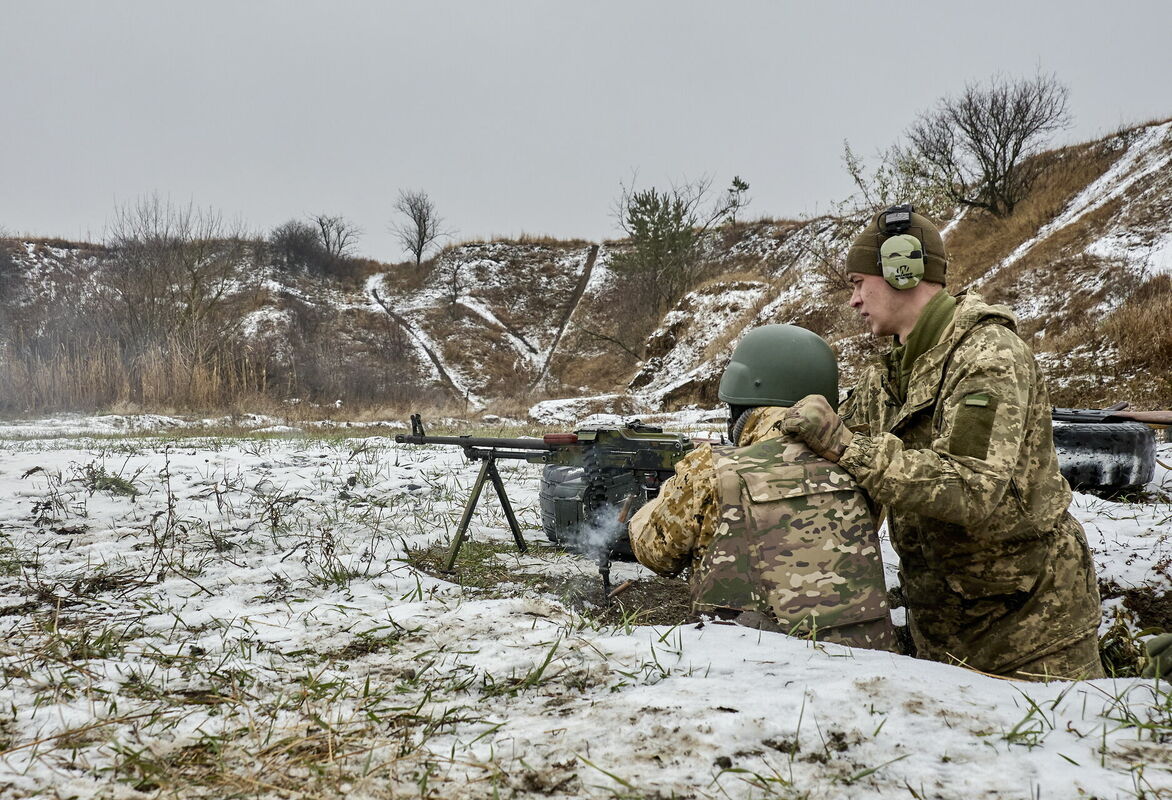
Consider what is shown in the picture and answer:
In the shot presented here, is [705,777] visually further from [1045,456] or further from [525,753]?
[1045,456]

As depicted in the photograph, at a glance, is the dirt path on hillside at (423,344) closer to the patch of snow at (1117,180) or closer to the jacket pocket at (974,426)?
the patch of snow at (1117,180)

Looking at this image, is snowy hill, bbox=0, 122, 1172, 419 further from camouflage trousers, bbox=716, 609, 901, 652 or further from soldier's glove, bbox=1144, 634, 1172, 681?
soldier's glove, bbox=1144, 634, 1172, 681

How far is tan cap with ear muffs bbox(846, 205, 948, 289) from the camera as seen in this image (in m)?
3.10

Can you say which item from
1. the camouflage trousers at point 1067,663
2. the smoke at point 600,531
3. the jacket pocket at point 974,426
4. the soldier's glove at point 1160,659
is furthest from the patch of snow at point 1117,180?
the soldier's glove at point 1160,659

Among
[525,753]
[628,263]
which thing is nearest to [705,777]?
[525,753]

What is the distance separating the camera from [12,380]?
17281 mm

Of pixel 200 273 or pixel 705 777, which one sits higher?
pixel 200 273

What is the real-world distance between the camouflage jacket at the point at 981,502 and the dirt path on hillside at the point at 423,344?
3464 centimetres

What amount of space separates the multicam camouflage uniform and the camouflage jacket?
0.51 feet

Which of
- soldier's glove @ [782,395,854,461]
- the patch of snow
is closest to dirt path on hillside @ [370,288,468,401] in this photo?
the patch of snow

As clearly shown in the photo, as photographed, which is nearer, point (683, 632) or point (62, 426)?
point (683, 632)

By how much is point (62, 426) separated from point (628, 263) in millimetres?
26882

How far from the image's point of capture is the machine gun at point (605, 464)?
463cm

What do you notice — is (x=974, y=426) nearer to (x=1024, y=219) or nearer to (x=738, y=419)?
(x=738, y=419)
